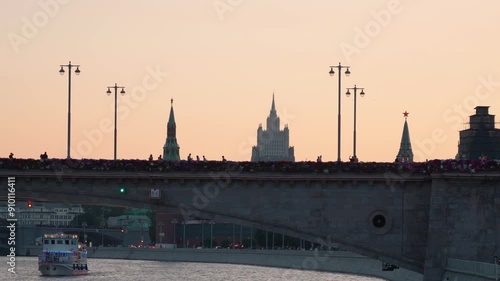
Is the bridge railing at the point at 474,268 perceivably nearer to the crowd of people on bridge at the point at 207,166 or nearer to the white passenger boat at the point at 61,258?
the crowd of people on bridge at the point at 207,166

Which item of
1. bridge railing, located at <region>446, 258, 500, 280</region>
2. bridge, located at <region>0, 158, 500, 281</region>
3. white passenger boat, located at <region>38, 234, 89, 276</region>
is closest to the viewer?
bridge railing, located at <region>446, 258, 500, 280</region>

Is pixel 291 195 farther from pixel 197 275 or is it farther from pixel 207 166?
pixel 197 275

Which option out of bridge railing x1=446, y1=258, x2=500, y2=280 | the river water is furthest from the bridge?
the river water

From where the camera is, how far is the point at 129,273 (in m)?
182

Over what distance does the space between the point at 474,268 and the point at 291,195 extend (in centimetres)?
1256

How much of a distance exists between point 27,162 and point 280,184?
15.5 m

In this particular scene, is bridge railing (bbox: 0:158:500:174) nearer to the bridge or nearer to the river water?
the bridge

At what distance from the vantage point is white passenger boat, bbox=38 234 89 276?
17338 centimetres

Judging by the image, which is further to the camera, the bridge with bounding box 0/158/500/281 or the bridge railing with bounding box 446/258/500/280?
the bridge with bounding box 0/158/500/281

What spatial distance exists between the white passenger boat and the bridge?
85759 millimetres

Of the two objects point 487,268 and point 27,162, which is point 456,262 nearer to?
point 487,268

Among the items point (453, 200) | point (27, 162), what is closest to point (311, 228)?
point (453, 200)

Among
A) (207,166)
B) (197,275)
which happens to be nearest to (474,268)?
(207,166)

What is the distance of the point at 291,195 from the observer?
88812 millimetres
